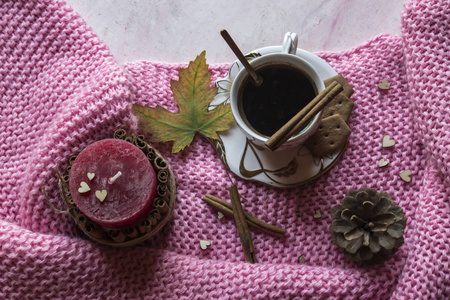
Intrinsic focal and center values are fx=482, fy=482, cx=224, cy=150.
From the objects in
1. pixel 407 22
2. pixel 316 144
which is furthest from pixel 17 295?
pixel 407 22

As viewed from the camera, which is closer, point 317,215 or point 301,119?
point 301,119

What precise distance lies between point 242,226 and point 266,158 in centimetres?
13

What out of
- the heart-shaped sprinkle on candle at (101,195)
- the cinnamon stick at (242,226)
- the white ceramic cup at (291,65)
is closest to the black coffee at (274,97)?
the white ceramic cup at (291,65)

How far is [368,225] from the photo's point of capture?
0.81m

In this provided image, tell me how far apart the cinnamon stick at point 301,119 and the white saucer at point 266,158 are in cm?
10

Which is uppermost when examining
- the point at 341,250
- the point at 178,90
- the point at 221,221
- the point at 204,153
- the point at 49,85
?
the point at 49,85

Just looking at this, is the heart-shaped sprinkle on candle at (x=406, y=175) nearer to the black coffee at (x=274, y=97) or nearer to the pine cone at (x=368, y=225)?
the pine cone at (x=368, y=225)

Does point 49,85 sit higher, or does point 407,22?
point 49,85

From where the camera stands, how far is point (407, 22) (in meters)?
0.89

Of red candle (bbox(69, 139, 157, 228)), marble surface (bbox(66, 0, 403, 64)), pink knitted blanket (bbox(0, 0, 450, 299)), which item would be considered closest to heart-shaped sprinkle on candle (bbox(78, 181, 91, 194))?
red candle (bbox(69, 139, 157, 228))

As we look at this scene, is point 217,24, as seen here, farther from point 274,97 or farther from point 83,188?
point 83,188

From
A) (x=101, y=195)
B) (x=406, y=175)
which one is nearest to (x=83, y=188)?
(x=101, y=195)

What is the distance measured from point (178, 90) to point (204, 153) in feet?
0.43

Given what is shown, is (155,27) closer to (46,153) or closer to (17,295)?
(46,153)
